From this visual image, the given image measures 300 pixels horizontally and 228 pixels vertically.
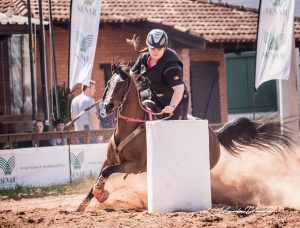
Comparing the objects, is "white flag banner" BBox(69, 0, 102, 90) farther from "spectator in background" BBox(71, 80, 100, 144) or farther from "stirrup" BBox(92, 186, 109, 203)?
"stirrup" BBox(92, 186, 109, 203)

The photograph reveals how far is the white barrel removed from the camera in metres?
8.94

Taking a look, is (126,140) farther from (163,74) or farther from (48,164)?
(48,164)

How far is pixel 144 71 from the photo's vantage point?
1038 cm

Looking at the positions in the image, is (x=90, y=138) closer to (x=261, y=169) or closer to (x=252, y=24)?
(x=261, y=169)

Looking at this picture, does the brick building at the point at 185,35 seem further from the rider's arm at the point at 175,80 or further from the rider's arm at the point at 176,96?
the rider's arm at the point at 176,96

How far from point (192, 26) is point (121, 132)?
14352 millimetres

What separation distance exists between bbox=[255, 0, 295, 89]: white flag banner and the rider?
519 centimetres

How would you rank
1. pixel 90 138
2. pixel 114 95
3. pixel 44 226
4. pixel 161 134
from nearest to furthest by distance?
pixel 44 226 < pixel 161 134 < pixel 114 95 < pixel 90 138

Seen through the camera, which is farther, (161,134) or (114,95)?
(114,95)

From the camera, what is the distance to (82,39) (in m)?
16.0

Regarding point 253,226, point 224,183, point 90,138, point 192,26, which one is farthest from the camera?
point 192,26

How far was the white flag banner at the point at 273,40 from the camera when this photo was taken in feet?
50.4

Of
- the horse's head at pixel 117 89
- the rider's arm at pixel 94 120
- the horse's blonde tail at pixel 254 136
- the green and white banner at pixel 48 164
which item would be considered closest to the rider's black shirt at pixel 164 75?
the horse's head at pixel 117 89

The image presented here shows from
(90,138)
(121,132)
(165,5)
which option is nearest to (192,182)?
(121,132)
